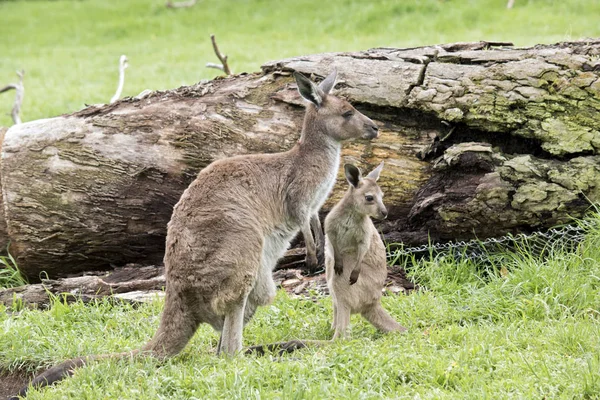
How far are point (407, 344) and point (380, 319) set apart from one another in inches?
22.5

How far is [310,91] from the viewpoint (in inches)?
240

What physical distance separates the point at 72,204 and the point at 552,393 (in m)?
4.41

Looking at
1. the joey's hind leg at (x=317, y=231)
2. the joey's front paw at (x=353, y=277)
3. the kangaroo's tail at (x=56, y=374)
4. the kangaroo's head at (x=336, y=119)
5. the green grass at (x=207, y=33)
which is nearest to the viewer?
the kangaroo's tail at (x=56, y=374)

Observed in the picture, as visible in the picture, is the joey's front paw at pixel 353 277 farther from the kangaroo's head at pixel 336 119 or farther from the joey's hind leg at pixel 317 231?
the kangaroo's head at pixel 336 119

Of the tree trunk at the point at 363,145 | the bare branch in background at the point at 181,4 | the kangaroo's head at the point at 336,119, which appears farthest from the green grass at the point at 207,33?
the kangaroo's head at the point at 336,119

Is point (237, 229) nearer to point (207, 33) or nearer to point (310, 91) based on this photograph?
point (310, 91)

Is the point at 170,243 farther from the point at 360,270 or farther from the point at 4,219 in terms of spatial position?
the point at 4,219

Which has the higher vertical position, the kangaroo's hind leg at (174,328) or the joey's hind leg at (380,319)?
the kangaroo's hind leg at (174,328)

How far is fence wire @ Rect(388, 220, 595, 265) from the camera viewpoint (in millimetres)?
6586

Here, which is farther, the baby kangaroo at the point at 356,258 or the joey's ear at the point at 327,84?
the joey's ear at the point at 327,84

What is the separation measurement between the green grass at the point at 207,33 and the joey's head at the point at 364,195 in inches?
306

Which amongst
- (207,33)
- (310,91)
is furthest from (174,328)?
(207,33)

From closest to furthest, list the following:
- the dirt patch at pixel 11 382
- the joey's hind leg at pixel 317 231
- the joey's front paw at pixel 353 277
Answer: the dirt patch at pixel 11 382 < the joey's front paw at pixel 353 277 < the joey's hind leg at pixel 317 231

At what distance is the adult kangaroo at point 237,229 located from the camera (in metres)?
5.20
